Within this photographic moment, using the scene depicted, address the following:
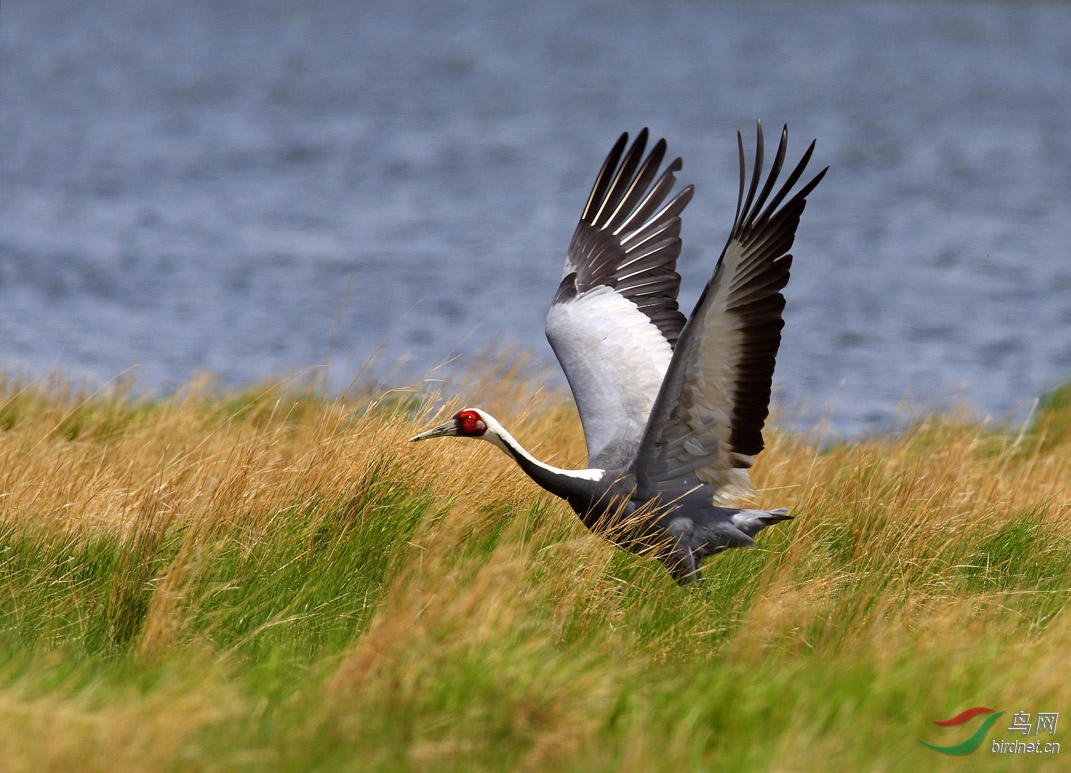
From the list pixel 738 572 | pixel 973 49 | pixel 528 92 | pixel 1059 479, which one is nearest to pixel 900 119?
pixel 528 92

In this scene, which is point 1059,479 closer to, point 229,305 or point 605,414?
point 605,414

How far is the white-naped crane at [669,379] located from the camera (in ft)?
16.0

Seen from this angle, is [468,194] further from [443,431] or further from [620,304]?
[443,431]

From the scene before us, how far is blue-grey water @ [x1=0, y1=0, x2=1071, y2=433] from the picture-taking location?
13336 mm

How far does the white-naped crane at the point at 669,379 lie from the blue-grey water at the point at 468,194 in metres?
1.33

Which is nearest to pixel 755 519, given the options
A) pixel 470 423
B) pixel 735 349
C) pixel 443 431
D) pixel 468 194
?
pixel 735 349

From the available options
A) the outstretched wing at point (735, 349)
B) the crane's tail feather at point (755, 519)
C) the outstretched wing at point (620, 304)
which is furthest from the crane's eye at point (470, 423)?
the crane's tail feather at point (755, 519)

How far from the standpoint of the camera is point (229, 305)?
1515cm

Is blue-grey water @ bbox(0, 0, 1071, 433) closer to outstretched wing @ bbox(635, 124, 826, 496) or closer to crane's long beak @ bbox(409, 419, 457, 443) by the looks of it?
crane's long beak @ bbox(409, 419, 457, 443)

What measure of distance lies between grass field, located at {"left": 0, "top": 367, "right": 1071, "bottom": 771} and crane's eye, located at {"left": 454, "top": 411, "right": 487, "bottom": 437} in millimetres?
290

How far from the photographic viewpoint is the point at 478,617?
394 centimetres

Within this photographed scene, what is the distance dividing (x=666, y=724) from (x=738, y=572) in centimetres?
169

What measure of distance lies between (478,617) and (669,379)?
1393 millimetres

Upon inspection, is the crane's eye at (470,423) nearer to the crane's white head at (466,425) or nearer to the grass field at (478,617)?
the crane's white head at (466,425)
